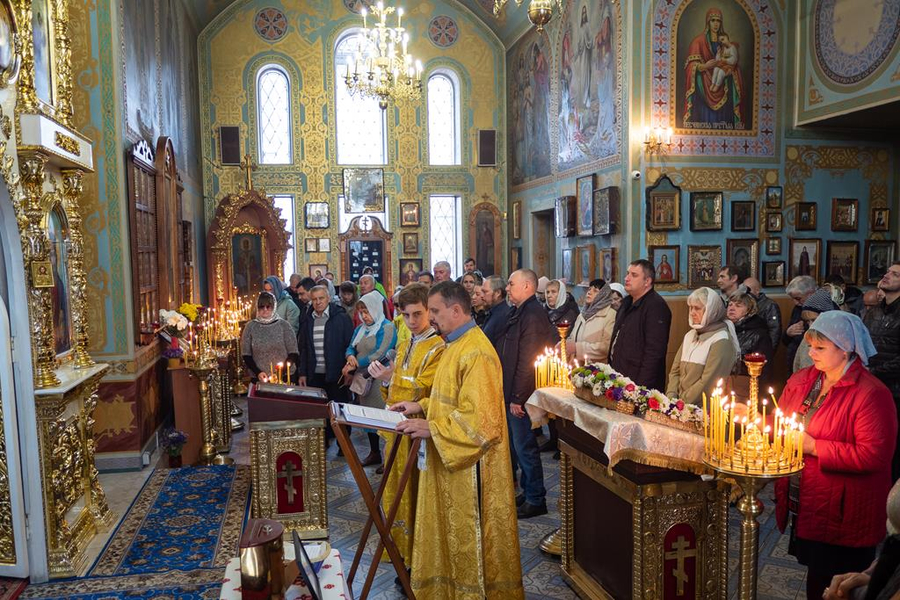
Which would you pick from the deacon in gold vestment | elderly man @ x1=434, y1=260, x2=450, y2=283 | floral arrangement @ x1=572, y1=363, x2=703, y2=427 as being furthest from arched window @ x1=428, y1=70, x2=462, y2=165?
the deacon in gold vestment

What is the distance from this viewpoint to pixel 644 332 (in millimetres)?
4934

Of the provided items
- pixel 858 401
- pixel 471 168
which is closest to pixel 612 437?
pixel 858 401

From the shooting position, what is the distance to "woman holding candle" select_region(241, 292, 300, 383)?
7164mm

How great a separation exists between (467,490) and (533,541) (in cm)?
155

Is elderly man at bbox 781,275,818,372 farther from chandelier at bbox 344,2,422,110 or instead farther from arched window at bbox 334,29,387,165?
arched window at bbox 334,29,387,165

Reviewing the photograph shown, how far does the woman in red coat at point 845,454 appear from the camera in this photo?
288 centimetres

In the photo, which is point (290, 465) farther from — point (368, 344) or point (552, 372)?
point (552, 372)

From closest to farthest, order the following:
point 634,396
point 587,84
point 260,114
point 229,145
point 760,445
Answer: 1. point 760,445
2. point 634,396
3. point 587,84
4. point 229,145
5. point 260,114

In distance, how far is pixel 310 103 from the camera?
15.4m

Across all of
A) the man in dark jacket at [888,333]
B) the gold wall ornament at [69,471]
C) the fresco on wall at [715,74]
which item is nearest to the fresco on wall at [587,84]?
the fresco on wall at [715,74]

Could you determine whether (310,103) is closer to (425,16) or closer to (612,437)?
(425,16)

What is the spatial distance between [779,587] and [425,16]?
14.4 m

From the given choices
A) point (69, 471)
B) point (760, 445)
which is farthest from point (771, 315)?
point (69, 471)

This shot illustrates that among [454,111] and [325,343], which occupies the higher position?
[454,111]
